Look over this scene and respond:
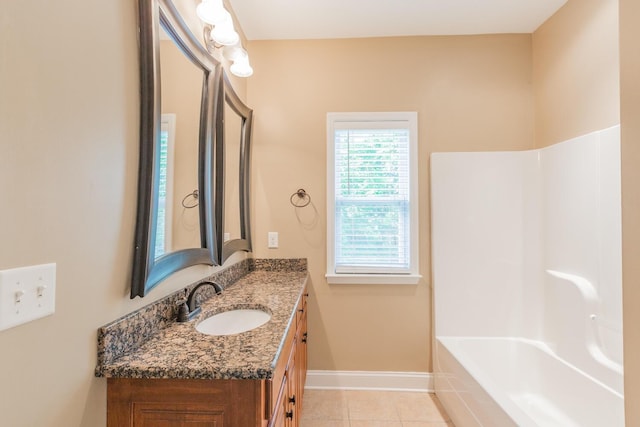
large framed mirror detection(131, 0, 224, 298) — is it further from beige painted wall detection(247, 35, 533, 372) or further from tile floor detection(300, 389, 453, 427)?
tile floor detection(300, 389, 453, 427)

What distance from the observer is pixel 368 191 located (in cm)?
242

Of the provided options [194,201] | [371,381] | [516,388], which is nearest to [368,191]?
[194,201]

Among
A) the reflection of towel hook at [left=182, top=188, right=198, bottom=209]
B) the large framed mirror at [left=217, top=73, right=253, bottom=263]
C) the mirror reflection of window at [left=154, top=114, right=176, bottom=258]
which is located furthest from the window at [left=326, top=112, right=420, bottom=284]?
Answer: the mirror reflection of window at [left=154, top=114, right=176, bottom=258]

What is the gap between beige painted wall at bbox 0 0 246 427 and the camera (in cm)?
66

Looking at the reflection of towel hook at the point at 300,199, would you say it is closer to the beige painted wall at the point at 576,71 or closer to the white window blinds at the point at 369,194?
the white window blinds at the point at 369,194

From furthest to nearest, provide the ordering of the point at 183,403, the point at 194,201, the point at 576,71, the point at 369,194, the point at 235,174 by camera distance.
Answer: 1. the point at 369,194
2. the point at 235,174
3. the point at 576,71
4. the point at 194,201
5. the point at 183,403

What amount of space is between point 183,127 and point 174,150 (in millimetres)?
148

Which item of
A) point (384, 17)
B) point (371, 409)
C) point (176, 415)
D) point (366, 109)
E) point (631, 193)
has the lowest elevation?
point (371, 409)

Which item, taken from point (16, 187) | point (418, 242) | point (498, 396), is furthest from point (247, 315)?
point (418, 242)

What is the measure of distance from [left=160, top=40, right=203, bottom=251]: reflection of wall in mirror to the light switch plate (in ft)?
1.79

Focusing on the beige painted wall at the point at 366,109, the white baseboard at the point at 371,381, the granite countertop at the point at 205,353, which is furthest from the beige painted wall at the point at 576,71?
the granite countertop at the point at 205,353

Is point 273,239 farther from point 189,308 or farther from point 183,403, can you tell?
point 183,403

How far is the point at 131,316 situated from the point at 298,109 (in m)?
1.91

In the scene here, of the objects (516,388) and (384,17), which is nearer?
(516,388)
